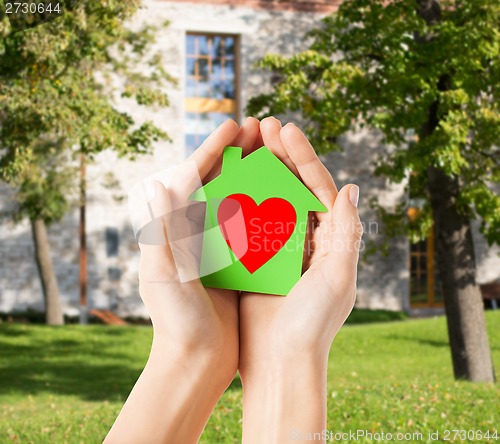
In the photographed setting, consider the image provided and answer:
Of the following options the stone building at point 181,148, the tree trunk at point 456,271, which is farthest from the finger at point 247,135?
the stone building at point 181,148

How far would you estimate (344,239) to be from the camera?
1.88 m

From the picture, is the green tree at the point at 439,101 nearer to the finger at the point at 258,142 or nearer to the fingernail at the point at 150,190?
the finger at the point at 258,142

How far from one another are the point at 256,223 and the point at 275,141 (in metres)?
0.23

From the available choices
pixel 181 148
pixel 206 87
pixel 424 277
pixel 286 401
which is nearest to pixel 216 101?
pixel 206 87

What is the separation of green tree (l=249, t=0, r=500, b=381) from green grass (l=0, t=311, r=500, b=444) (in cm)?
114

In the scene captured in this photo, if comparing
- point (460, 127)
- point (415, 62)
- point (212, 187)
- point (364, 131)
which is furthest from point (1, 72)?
point (364, 131)

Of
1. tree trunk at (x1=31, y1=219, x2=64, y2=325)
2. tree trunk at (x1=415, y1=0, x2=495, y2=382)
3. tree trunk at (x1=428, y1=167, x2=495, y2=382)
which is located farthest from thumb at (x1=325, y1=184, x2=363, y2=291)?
tree trunk at (x1=31, y1=219, x2=64, y2=325)

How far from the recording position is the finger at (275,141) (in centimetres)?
198

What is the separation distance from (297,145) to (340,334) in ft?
37.4

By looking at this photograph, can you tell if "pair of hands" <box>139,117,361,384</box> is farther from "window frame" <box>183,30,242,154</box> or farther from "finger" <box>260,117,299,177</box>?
"window frame" <box>183,30,242,154</box>

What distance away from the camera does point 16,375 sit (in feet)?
34.8

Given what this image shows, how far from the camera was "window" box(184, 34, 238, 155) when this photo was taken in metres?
15.9

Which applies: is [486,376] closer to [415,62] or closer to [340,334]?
[415,62]

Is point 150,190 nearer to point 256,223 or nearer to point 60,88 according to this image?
point 256,223
